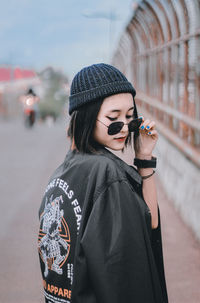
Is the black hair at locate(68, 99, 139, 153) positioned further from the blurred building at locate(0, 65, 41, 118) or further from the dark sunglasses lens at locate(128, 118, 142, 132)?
the blurred building at locate(0, 65, 41, 118)

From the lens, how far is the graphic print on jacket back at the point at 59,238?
1.70 m

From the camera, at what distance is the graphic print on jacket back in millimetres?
1703

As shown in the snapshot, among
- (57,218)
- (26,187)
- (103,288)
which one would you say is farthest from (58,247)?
(26,187)

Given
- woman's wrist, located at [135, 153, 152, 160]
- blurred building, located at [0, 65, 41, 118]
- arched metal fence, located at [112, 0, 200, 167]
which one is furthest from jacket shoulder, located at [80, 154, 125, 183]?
blurred building, located at [0, 65, 41, 118]

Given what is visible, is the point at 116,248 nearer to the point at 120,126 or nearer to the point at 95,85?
the point at 120,126

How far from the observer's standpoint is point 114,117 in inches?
69.5

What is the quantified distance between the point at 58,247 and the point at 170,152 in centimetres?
525

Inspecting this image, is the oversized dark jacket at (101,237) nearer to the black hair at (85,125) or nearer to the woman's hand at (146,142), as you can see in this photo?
the black hair at (85,125)

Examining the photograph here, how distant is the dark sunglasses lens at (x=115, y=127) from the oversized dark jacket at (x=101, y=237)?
0.26 ft

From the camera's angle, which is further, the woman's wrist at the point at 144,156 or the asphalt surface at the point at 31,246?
the asphalt surface at the point at 31,246

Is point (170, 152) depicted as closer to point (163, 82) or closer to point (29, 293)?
point (163, 82)

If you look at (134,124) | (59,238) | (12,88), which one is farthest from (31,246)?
(12,88)

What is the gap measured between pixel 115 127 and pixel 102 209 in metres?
0.38

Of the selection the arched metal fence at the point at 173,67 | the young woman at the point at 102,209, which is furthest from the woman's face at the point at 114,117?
the arched metal fence at the point at 173,67
